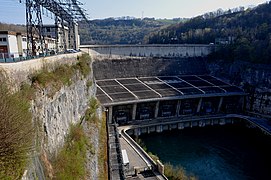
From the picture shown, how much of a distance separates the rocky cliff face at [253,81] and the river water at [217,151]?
4443 millimetres

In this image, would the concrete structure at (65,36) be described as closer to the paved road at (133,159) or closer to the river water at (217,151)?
the river water at (217,151)

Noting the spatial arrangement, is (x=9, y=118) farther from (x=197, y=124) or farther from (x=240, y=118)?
(x=240, y=118)

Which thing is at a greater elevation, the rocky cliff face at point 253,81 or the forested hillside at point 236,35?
the forested hillside at point 236,35

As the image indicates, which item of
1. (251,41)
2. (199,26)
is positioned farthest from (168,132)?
(199,26)

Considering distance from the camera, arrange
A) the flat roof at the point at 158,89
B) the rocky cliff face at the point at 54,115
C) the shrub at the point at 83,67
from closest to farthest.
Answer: the rocky cliff face at the point at 54,115
the shrub at the point at 83,67
the flat roof at the point at 158,89

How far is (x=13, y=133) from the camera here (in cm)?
593

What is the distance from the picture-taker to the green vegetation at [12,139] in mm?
5715

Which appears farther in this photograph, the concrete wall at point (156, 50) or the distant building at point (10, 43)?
the concrete wall at point (156, 50)

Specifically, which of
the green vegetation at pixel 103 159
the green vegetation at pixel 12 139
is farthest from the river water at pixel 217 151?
the green vegetation at pixel 12 139

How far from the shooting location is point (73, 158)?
36.4ft

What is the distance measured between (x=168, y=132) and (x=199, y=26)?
59832 millimetres

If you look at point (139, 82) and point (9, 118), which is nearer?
point (9, 118)

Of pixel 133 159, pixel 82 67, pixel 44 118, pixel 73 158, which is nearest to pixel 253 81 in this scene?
pixel 133 159

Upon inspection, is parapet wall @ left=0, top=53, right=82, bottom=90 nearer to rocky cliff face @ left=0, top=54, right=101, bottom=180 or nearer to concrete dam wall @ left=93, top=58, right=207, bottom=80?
rocky cliff face @ left=0, top=54, right=101, bottom=180
